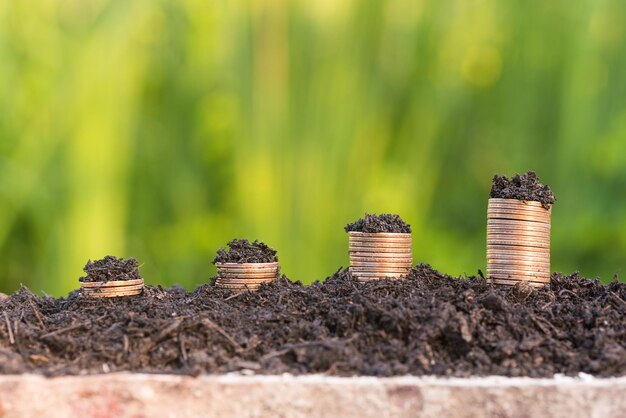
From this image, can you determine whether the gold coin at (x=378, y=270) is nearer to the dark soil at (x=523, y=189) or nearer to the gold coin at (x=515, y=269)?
the gold coin at (x=515, y=269)

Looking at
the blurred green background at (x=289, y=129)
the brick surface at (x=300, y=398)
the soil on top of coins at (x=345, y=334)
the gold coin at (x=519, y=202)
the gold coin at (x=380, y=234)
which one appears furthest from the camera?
the blurred green background at (x=289, y=129)

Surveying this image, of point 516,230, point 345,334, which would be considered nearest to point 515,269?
Result: point 516,230

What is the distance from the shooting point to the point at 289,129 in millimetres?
5117

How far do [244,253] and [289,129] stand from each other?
189cm

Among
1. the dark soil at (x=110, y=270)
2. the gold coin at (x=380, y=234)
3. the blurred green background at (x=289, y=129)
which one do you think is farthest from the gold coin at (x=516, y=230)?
the blurred green background at (x=289, y=129)

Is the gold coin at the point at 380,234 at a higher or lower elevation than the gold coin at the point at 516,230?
lower

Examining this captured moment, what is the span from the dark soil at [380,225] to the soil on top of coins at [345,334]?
0.76ft

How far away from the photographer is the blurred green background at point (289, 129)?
5133 mm

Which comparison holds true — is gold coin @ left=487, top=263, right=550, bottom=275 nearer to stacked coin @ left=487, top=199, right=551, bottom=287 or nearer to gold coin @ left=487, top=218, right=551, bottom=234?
stacked coin @ left=487, top=199, right=551, bottom=287

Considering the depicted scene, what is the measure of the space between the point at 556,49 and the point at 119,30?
115 inches

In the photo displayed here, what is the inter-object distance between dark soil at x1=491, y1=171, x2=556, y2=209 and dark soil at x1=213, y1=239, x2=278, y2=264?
96 cm

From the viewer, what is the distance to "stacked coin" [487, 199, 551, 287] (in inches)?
119

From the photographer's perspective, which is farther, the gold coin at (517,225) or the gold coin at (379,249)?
the gold coin at (379,249)

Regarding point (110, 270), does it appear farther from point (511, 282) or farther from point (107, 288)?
point (511, 282)
